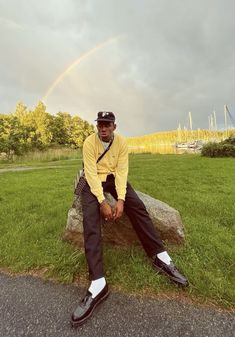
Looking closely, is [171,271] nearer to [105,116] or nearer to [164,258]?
[164,258]

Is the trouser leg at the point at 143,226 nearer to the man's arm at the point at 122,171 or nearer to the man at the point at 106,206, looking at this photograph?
the man at the point at 106,206

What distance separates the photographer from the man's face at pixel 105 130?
377cm

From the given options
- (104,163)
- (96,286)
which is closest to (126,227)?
(104,163)

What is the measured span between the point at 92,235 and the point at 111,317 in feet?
3.05

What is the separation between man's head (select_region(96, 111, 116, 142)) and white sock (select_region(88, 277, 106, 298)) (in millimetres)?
1897

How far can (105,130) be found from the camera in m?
3.79

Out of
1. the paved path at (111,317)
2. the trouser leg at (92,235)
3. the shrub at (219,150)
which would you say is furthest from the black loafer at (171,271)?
the shrub at (219,150)

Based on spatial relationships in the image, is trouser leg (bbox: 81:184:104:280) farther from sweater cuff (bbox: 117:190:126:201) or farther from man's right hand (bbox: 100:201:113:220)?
sweater cuff (bbox: 117:190:126:201)

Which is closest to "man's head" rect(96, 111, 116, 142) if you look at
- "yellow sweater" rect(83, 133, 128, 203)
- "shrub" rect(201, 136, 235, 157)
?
"yellow sweater" rect(83, 133, 128, 203)

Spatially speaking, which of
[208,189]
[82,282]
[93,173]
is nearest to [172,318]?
[82,282]

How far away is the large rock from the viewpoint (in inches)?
160

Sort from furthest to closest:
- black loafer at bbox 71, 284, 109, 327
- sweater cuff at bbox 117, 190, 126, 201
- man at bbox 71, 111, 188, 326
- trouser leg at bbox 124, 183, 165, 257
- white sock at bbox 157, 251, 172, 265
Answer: sweater cuff at bbox 117, 190, 126, 201, trouser leg at bbox 124, 183, 165, 257, white sock at bbox 157, 251, 172, 265, man at bbox 71, 111, 188, 326, black loafer at bbox 71, 284, 109, 327

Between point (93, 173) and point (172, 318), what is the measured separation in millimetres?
2002

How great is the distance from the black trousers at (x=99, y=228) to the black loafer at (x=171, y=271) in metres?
0.14
